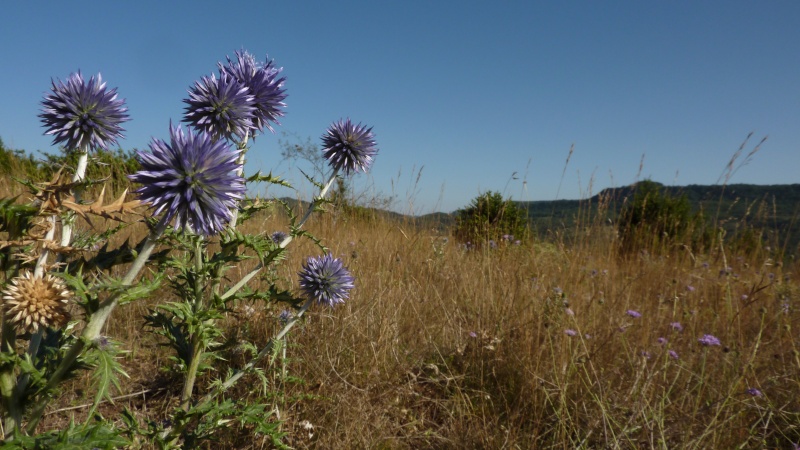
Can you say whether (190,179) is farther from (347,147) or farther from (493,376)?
(493,376)

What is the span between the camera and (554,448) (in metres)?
1.95

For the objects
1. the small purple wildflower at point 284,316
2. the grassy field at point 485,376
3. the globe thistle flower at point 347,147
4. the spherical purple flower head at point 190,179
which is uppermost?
the globe thistle flower at point 347,147

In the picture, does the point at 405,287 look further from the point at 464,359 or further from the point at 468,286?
the point at 464,359

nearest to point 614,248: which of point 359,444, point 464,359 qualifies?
point 464,359

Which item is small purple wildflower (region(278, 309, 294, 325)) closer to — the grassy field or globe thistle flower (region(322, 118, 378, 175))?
the grassy field

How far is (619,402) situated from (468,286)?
148 cm

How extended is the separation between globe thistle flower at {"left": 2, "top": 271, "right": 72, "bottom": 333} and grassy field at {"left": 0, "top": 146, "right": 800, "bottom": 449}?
792mm

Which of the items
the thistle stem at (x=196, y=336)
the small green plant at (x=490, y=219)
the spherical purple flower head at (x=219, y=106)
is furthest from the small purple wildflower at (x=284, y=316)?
the small green plant at (x=490, y=219)

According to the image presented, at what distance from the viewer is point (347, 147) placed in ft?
8.35

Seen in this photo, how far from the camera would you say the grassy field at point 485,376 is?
202 centimetres

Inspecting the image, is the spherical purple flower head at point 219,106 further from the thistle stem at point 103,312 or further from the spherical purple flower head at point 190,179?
the thistle stem at point 103,312

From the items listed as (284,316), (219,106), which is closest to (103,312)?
(219,106)

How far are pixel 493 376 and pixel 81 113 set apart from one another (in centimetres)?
225

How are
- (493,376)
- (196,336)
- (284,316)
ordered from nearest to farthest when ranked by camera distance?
(196,336), (493,376), (284,316)
